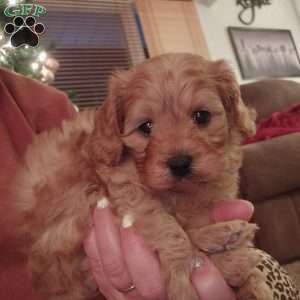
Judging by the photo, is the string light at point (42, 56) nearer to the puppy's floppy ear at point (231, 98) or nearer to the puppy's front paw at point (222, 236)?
the puppy's floppy ear at point (231, 98)

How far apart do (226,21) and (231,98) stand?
570 cm

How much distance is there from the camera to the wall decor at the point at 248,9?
6.74m

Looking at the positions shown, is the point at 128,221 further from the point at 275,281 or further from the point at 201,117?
the point at 275,281

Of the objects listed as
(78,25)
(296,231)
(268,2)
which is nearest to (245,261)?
(296,231)

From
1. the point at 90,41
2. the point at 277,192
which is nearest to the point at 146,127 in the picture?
the point at 277,192

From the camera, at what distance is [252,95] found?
469cm

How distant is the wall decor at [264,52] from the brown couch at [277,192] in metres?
3.52

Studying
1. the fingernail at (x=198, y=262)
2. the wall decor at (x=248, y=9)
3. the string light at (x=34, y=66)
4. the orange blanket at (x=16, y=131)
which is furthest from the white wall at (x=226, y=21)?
the fingernail at (x=198, y=262)

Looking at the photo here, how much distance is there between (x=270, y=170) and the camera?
3135 millimetres

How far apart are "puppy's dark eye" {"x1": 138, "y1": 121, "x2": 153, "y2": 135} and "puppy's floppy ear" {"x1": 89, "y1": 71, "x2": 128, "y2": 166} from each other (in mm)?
93

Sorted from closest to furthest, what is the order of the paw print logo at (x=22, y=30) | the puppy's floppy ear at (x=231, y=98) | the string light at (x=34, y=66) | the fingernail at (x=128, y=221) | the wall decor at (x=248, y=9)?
the fingernail at (x=128, y=221) → the puppy's floppy ear at (x=231, y=98) → the paw print logo at (x=22, y=30) → the string light at (x=34, y=66) → the wall decor at (x=248, y=9)

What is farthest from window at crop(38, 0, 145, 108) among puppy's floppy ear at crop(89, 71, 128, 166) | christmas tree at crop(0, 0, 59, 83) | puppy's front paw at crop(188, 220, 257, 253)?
puppy's front paw at crop(188, 220, 257, 253)

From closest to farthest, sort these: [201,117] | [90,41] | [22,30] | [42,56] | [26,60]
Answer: [201,117] < [22,30] < [26,60] < [42,56] < [90,41]

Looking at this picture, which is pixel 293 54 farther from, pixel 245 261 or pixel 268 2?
pixel 245 261
